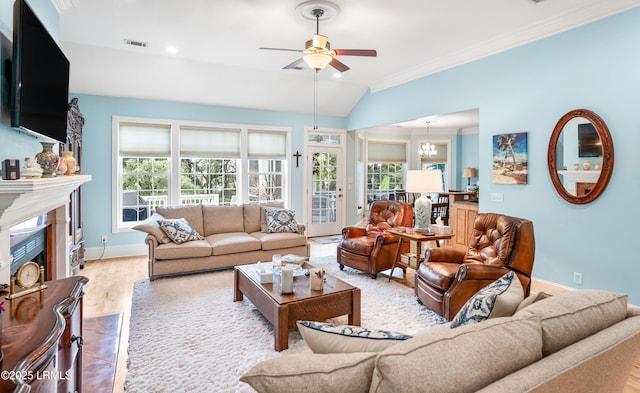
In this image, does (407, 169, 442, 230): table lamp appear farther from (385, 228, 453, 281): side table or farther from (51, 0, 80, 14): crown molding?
(51, 0, 80, 14): crown molding

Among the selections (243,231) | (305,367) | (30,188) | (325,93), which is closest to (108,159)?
(243,231)

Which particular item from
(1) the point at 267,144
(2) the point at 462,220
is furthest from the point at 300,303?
(1) the point at 267,144

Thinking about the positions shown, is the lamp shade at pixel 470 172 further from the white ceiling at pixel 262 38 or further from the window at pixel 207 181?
the window at pixel 207 181

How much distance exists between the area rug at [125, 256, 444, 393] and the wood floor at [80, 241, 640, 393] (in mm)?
68

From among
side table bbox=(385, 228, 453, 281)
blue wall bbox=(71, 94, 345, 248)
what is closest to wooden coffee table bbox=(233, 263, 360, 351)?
side table bbox=(385, 228, 453, 281)

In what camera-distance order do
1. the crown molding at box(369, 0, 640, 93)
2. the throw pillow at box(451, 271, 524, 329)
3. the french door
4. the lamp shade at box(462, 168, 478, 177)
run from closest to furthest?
1. the throw pillow at box(451, 271, 524, 329)
2. the crown molding at box(369, 0, 640, 93)
3. the french door
4. the lamp shade at box(462, 168, 478, 177)

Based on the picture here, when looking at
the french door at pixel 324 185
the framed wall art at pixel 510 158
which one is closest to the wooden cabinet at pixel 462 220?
the framed wall art at pixel 510 158

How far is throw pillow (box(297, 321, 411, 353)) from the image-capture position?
1.14 m

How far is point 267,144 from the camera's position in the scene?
6945 millimetres

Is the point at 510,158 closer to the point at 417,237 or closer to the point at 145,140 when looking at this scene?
the point at 417,237

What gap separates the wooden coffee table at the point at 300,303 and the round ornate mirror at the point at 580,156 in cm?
262

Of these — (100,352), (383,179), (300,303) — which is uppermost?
(383,179)

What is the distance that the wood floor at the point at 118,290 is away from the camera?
7.97 feet

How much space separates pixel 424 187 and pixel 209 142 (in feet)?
13.1
